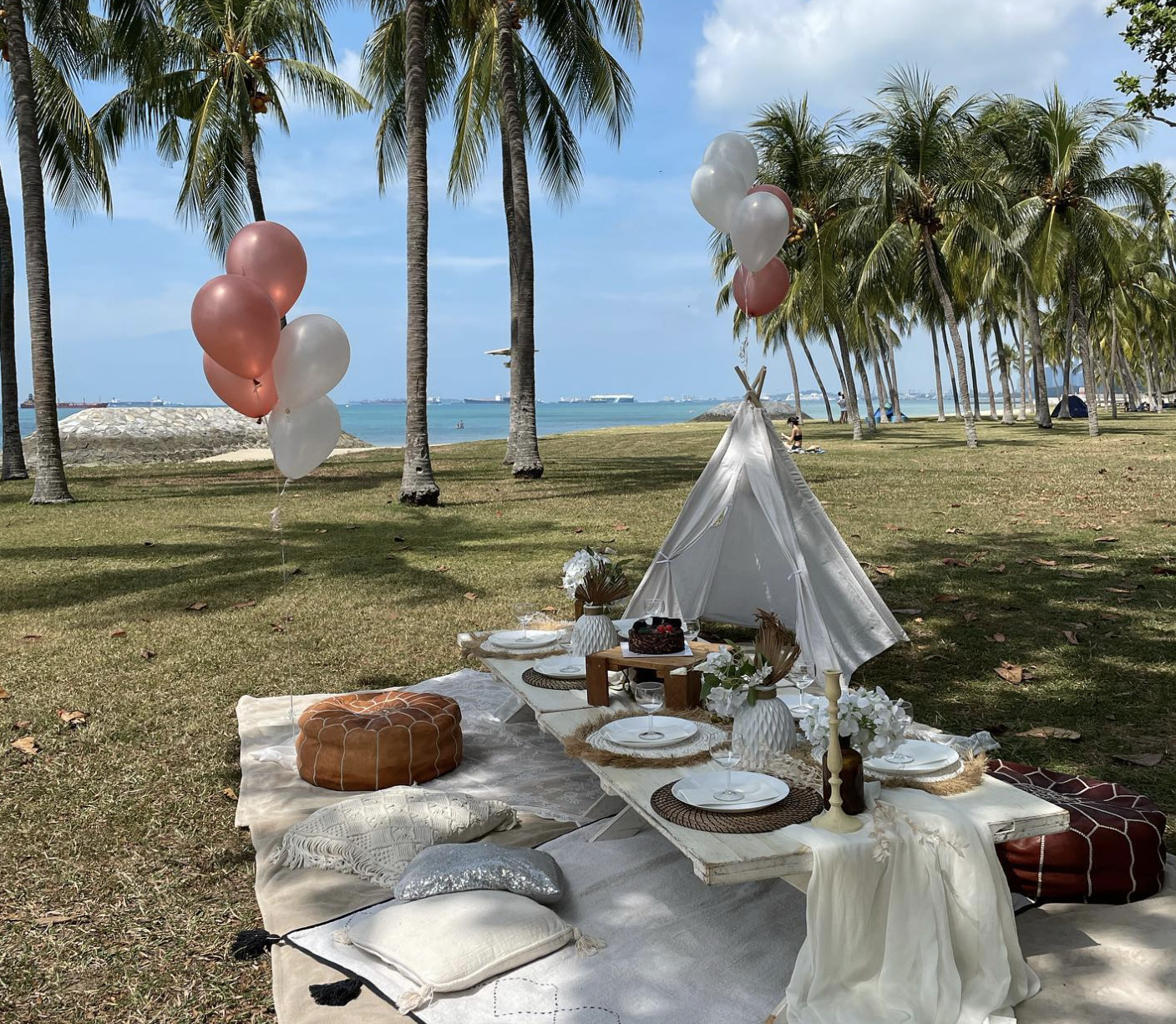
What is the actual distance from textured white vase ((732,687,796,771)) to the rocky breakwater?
24036 millimetres

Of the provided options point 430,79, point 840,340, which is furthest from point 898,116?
point 430,79

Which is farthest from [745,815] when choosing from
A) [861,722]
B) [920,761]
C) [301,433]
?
[301,433]

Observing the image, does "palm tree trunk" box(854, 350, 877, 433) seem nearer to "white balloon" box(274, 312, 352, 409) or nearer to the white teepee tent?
the white teepee tent

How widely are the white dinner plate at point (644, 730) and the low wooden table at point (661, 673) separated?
29 cm

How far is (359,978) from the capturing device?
305cm

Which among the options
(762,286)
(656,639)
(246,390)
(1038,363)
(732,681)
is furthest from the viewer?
(1038,363)

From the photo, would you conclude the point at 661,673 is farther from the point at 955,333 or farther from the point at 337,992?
the point at 955,333

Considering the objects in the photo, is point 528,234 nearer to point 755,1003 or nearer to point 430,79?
point 430,79

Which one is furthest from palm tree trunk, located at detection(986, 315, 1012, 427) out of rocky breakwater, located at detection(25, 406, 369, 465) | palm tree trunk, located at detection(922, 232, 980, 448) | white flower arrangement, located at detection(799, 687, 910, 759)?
white flower arrangement, located at detection(799, 687, 910, 759)

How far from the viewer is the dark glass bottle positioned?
2.89 m

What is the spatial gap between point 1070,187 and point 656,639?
905 inches

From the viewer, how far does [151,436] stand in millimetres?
29062

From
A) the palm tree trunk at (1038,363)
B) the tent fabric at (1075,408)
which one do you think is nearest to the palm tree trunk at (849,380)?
the palm tree trunk at (1038,363)

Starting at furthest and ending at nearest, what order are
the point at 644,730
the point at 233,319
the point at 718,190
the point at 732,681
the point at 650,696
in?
the point at 718,190
the point at 233,319
the point at 650,696
the point at 644,730
the point at 732,681
